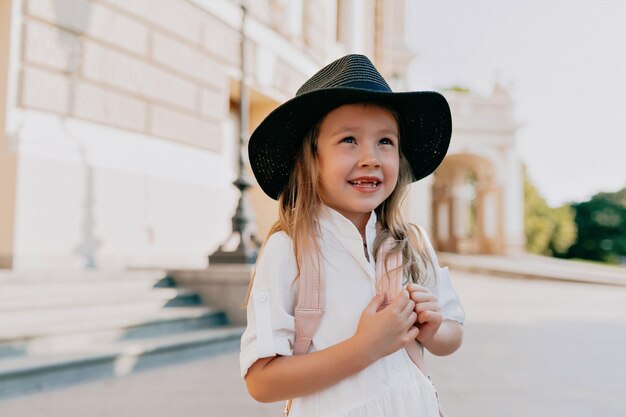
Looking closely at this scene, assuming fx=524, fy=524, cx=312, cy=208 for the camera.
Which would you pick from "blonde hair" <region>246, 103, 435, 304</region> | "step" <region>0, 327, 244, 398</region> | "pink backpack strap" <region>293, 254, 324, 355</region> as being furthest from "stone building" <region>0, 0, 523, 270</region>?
"pink backpack strap" <region>293, 254, 324, 355</region>

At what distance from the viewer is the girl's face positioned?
1.25 m

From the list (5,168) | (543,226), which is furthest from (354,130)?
(543,226)

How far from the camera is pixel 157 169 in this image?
6613 mm

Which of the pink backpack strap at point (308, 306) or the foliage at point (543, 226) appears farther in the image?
the foliage at point (543, 226)

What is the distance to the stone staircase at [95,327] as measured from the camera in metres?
3.48

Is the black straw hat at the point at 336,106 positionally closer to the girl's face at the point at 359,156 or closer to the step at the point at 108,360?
→ the girl's face at the point at 359,156

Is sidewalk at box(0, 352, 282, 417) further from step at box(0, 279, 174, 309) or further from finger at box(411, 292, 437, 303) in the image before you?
finger at box(411, 292, 437, 303)

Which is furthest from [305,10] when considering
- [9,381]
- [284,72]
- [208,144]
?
[9,381]

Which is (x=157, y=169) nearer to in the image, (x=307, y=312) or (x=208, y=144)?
(x=208, y=144)

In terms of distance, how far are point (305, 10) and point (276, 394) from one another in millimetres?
9596

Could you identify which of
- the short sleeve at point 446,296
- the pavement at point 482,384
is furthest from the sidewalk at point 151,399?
the short sleeve at point 446,296

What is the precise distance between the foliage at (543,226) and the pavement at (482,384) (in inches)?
1489

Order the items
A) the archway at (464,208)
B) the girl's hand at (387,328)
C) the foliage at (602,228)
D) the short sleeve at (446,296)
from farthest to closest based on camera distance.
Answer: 1. the foliage at (602,228)
2. the archway at (464,208)
3. the short sleeve at (446,296)
4. the girl's hand at (387,328)

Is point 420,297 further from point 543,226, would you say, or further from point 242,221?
point 543,226
